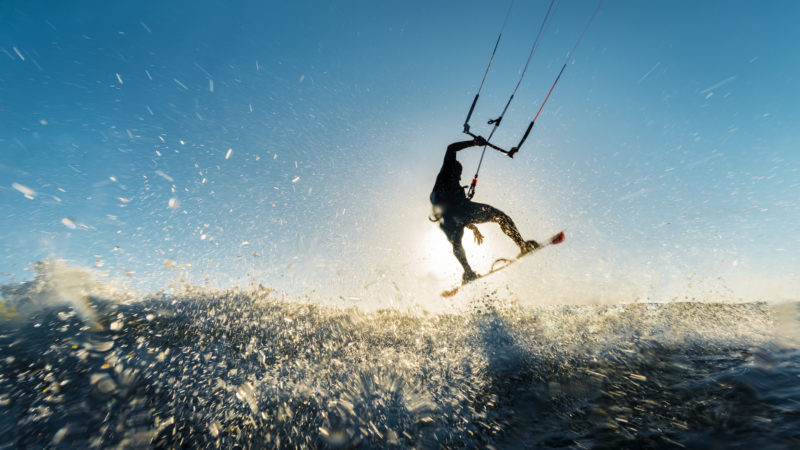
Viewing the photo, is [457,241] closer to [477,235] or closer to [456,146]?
[477,235]

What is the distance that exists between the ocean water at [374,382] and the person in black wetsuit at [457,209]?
2610 mm

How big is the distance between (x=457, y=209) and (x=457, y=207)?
0.17 feet

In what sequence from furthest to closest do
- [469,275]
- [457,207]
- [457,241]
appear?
[469,275], [457,241], [457,207]

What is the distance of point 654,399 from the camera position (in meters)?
2.71

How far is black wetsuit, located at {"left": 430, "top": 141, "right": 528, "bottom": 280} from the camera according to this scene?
7.04m

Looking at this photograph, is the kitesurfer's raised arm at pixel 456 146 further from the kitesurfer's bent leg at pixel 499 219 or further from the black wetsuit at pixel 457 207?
the kitesurfer's bent leg at pixel 499 219

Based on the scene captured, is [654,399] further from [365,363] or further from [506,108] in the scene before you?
[506,108]

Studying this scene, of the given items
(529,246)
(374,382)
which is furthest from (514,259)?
(374,382)

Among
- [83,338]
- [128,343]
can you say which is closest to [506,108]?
[128,343]

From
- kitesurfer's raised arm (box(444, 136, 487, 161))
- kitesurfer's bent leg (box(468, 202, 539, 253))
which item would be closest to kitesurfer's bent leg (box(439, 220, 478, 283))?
kitesurfer's bent leg (box(468, 202, 539, 253))

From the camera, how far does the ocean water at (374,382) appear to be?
2.28m

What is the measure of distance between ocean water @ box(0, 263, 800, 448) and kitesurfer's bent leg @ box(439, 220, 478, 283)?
2429mm

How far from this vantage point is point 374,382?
10.8 ft

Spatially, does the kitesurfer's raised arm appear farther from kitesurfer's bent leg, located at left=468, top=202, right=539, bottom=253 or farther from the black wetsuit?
kitesurfer's bent leg, located at left=468, top=202, right=539, bottom=253
